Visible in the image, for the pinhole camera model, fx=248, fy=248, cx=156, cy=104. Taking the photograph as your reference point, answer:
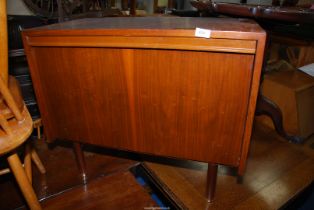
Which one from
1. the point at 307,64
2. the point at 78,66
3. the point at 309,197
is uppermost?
the point at 78,66

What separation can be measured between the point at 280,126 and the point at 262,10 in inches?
31.4

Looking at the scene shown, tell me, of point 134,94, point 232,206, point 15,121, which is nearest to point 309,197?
point 232,206

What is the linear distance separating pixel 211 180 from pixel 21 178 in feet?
2.41

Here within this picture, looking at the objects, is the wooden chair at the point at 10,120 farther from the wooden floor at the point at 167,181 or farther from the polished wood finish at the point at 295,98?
the polished wood finish at the point at 295,98

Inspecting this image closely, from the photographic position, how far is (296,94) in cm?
154

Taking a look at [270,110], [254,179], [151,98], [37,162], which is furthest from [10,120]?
[270,110]

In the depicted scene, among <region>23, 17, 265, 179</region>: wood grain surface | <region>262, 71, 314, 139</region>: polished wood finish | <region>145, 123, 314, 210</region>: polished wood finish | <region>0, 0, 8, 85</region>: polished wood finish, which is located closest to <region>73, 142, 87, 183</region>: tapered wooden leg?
<region>23, 17, 265, 179</region>: wood grain surface

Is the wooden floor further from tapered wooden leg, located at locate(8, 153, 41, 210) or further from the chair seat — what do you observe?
the chair seat

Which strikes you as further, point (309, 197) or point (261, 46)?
point (309, 197)

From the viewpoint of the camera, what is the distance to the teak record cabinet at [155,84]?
30.0 inches

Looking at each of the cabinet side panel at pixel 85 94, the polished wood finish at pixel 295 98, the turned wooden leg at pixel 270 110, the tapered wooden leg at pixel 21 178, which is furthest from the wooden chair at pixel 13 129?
the polished wood finish at pixel 295 98

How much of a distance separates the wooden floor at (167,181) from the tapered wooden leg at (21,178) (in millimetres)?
300

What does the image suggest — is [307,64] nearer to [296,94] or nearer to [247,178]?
[296,94]

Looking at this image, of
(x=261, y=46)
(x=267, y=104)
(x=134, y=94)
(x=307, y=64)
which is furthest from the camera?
(x=307, y=64)
